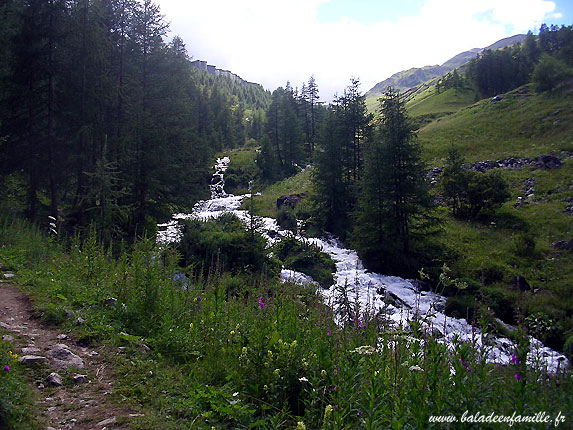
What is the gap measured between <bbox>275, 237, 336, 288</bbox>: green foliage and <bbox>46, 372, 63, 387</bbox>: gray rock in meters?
16.7

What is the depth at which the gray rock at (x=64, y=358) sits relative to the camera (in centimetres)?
418

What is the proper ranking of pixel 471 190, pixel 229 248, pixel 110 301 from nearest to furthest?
pixel 110 301 < pixel 229 248 < pixel 471 190

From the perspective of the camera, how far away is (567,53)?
68812 mm

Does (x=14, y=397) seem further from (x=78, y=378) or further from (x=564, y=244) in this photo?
(x=564, y=244)

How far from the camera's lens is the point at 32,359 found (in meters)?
4.06

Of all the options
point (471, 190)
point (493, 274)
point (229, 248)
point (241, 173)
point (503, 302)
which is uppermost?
point (241, 173)

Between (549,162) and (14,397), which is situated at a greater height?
(549,162)

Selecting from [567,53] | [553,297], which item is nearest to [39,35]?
[553,297]

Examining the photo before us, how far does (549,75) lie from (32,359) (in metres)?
67.3

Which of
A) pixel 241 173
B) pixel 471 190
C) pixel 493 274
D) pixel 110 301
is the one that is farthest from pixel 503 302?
pixel 241 173

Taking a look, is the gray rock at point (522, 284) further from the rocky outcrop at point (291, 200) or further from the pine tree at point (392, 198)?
the rocky outcrop at point (291, 200)

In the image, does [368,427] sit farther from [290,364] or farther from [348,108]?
[348,108]

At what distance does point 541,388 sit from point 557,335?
14.7 metres

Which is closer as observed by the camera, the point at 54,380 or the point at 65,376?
the point at 54,380
